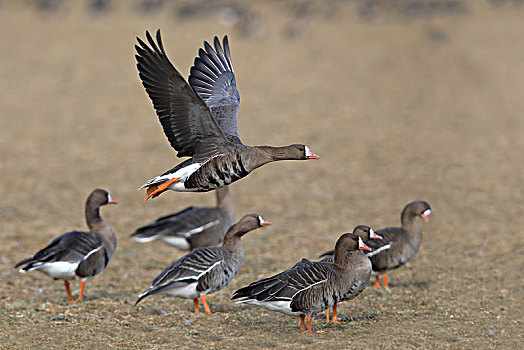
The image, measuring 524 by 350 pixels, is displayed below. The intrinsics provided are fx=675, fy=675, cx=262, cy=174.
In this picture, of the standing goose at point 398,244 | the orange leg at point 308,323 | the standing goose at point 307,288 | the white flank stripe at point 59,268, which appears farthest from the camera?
the standing goose at point 398,244

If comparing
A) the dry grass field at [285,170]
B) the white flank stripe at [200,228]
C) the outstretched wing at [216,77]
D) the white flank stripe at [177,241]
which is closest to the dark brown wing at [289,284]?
the dry grass field at [285,170]

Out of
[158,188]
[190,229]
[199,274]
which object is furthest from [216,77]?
[199,274]

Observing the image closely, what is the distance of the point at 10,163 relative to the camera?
18.2 m

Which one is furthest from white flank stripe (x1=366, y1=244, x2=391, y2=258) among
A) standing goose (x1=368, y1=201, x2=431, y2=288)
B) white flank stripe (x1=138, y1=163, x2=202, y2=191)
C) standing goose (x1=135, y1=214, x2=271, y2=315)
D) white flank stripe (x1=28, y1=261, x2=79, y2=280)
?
white flank stripe (x1=28, y1=261, x2=79, y2=280)

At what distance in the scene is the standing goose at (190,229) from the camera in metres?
11.5

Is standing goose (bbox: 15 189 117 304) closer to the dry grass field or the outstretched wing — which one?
the dry grass field

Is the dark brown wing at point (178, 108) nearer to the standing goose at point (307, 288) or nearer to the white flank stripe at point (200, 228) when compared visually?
the standing goose at point (307, 288)

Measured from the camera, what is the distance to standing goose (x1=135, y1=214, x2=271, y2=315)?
9031mm

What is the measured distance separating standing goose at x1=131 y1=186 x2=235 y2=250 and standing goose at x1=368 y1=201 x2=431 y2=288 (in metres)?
2.91

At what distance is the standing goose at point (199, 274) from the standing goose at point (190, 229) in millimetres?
1931

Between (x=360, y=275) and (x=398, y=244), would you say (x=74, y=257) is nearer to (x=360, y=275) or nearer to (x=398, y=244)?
(x=360, y=275)

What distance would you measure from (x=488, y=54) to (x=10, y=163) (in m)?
28.5

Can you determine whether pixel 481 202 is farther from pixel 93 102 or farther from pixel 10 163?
pixel 93 102

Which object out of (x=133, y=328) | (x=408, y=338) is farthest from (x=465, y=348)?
(x=133, y=328)
